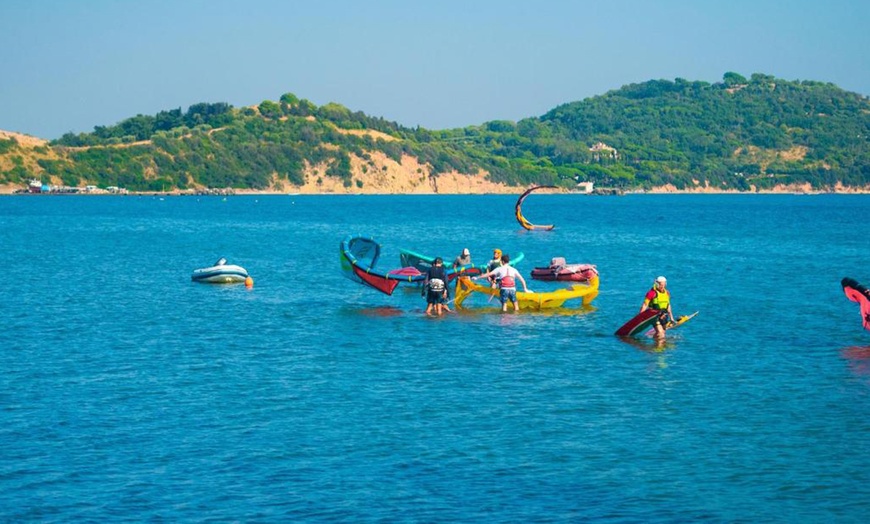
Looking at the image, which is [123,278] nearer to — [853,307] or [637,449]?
[853,307]

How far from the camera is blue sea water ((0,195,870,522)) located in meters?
19.7

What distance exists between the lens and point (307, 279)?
59875 mm

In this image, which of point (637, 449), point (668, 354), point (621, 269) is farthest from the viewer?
point (621, 269)

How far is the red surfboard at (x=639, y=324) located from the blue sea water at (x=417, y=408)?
2.99 ft

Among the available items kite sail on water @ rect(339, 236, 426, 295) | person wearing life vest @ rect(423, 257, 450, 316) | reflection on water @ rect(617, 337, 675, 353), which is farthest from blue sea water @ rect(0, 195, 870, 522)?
person wearing life vest @ rect(423, 257, 450, 316)

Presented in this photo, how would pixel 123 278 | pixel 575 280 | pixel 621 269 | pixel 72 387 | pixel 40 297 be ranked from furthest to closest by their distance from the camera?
pixel 621 269, pixel 123 278, pixel 575 280, pixel 40 297, pixel 72 387

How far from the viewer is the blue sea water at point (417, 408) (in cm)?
1972

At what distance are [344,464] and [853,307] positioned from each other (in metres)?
31.0

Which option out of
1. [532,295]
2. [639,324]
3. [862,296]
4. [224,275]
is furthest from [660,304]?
[224,275]

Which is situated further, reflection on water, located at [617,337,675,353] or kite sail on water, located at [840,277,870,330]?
kite sail on water, located at [840,277,870,330]

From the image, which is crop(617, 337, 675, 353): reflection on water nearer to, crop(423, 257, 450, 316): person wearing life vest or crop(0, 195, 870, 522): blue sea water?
crop(0, 195, 870, 522): blue sea water

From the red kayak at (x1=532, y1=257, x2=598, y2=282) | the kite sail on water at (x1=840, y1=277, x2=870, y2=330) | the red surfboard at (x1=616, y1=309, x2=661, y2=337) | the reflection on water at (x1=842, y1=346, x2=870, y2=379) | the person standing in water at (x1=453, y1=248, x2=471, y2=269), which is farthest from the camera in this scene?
the red kayak at (x1=532, y1=257, x2=598, y2=282)

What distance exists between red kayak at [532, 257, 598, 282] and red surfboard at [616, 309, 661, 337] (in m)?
17.8

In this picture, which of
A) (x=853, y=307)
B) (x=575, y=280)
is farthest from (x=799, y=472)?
(x=575, y=280)
